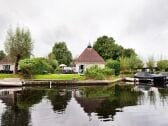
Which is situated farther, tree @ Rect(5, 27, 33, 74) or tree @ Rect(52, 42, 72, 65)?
tree @ Rect(52, 42, 72, 65)

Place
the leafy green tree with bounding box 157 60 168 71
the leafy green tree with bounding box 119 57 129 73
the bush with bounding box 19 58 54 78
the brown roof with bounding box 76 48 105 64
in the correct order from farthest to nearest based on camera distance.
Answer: the leafy green tree with bounding box 157 60 168 71 → the leafy green tree with bounding box 119 57 129 73 → the brown roof with bounding box 76 48 105 64 → the bush with bounding box 19 58 54 78

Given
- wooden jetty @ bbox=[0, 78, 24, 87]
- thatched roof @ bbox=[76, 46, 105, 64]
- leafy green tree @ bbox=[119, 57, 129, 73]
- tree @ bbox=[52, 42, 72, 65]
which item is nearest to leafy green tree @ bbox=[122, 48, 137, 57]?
tree @ bbox=[52, 42, 72, 65]

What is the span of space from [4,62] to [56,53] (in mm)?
34263

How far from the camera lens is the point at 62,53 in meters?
113

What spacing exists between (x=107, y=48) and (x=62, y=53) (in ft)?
58.9

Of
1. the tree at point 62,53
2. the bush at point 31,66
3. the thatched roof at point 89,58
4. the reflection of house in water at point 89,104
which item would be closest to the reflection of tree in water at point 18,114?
the reflection of house in water at point 89,104

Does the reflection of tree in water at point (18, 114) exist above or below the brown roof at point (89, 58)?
below

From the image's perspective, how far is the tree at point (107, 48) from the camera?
331 ft

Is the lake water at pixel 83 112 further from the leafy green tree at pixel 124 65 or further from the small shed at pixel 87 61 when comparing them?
the leafy green tree at pixel 124 65

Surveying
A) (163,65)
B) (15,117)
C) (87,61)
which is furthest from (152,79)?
(15,117)

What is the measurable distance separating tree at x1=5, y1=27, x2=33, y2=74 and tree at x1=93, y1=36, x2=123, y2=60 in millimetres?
36060

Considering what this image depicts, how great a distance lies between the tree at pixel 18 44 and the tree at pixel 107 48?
36060mm

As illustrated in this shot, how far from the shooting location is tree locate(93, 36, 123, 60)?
100938mm

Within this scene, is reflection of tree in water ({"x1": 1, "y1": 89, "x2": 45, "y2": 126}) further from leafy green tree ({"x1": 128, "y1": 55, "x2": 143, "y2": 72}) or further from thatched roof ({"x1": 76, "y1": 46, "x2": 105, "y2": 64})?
leafy green tree ({"x1": 128, "y1": 55, "x2": 143, "y2": 72})
